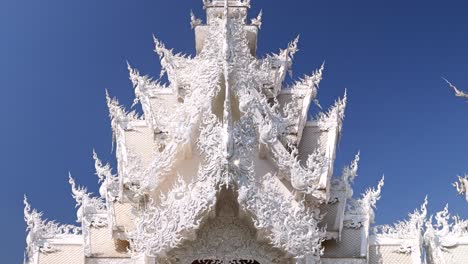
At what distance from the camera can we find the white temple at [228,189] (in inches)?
379

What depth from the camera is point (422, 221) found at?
1156 centimetres

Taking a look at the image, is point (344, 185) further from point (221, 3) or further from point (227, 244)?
point (221, 3)

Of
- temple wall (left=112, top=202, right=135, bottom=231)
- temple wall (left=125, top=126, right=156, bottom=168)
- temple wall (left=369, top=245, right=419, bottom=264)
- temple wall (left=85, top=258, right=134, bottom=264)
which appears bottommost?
temple wall (left=85, top=258, right=134, bottom=264)

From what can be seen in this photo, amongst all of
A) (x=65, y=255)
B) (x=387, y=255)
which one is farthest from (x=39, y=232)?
(x=387, y=255)

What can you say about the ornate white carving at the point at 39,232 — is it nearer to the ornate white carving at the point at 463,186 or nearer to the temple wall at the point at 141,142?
the temple wall at the point at 141,142

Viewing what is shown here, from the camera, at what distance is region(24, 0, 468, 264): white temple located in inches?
379

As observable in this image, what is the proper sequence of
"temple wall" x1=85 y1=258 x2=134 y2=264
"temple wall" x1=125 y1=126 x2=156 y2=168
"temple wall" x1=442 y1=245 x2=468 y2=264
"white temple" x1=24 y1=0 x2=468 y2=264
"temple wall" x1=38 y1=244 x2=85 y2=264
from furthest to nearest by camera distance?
"temple wall" x1=125 y1=126 x2=156 y2=168, "temple wall" x1=442 y1=245 x2=468 y2=264, "temple wall" x1=38 y1=244 x2=85 y2=264, "temple wall" x1=85 y1=258 x2=134 y2=264, "white temple" x1=24 y1=0 x2=468 y2=264

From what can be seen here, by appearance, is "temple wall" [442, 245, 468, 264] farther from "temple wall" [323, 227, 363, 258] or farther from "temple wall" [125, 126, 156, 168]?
"temple wall" [125, 126, 156, 168]

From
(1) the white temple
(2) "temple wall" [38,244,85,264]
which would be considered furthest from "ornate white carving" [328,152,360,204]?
(2) "temple wall" [38,244,85,264]

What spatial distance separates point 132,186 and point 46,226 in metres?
2.17

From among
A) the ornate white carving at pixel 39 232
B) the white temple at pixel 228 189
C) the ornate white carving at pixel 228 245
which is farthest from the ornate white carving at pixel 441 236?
the ornate white carving at pixel 39 232

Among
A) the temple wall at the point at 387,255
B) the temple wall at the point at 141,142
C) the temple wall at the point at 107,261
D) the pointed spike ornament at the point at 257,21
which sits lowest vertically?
the temple wall at the point at 107,261

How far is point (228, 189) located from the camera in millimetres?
9586

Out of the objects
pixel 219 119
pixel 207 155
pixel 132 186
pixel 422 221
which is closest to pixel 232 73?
pixel 219 119
